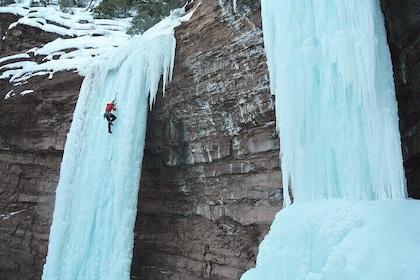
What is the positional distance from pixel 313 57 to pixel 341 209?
1886mm

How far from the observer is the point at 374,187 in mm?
3939

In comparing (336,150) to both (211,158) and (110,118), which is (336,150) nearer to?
(211,158)

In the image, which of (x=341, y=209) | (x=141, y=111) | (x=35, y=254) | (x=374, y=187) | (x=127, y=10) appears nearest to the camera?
(x=341, y=209)

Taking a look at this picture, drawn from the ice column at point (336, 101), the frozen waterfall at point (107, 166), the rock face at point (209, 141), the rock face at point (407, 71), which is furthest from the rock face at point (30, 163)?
the rock face at point (407, 71)

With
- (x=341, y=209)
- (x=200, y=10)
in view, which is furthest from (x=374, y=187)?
(x=200, y=10)

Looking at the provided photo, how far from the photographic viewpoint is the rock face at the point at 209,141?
6.02 m

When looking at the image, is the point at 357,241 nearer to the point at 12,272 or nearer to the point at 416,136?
the point at 416,136

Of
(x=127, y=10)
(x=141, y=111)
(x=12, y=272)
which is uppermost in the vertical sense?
(x=127, y=10)

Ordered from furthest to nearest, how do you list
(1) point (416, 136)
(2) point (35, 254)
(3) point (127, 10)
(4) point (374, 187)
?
1. (3) point (127, 10)
2. (2) point (35, 254)
3. (1) point (416, 136)
4. (4) point (374, 187)

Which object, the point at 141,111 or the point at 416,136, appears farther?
the point at 141,111

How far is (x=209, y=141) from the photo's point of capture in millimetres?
7207

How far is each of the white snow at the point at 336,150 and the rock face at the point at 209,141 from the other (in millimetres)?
903

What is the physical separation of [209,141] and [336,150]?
3.18 metres

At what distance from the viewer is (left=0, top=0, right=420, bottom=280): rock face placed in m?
6.02
